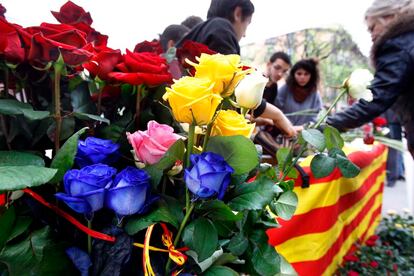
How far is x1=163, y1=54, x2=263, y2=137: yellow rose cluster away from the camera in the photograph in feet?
1.16

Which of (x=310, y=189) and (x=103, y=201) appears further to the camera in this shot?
(x=310, y=189)

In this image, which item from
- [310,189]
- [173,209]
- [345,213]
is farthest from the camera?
[345,213]

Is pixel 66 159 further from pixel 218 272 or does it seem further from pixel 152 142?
pixel 218 272

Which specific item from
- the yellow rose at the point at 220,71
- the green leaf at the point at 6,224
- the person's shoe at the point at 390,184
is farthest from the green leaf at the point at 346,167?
the person's shoe at the point at 390,184

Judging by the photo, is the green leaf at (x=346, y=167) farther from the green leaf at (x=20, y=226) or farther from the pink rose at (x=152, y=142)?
the green leaf at (x=20, y=226)

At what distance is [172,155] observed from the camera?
382mm

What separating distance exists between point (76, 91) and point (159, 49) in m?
0.17

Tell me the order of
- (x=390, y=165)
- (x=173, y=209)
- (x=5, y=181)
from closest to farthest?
(x=5, y=181)
(x=173, y=209)
(x=390, y=165)

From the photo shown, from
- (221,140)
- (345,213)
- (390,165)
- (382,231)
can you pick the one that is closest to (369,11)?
(345,213)

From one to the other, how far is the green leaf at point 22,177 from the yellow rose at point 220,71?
19 cm

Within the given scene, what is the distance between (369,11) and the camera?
69.1 inches

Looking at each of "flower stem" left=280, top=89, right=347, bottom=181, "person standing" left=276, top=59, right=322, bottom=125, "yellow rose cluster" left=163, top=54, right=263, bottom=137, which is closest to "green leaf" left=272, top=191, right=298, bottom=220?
"flower stem" left=280, top=89, right=347, bottom=181

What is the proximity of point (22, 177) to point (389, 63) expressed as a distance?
1.68 m

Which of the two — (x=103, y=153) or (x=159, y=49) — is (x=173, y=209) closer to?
(x=103, y=153)
